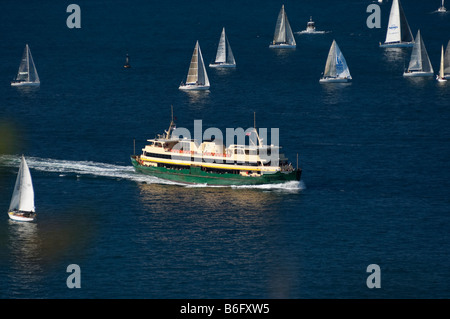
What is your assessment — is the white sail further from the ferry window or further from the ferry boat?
the ferry window

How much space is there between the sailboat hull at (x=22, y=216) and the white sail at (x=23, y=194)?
0.60 m

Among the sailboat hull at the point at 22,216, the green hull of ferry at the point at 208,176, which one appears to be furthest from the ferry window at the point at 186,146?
the sailboat hull at the point at 22,216

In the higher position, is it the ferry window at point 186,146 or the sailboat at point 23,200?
the ferry window at point 186,146

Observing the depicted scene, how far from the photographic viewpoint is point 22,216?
172m

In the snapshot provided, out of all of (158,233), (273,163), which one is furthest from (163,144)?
(158,233)

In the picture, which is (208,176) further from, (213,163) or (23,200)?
(23,200)

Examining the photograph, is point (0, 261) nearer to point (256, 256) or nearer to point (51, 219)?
point (51, 219)

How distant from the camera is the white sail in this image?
172 m

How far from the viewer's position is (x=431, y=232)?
168 m

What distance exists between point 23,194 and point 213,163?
35.1 m

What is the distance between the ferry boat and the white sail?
2904 centimetres

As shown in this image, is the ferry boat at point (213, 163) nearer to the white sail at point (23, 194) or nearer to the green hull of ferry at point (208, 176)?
the green hull of ferry at point (208, 176)

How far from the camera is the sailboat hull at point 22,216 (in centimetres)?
17212
